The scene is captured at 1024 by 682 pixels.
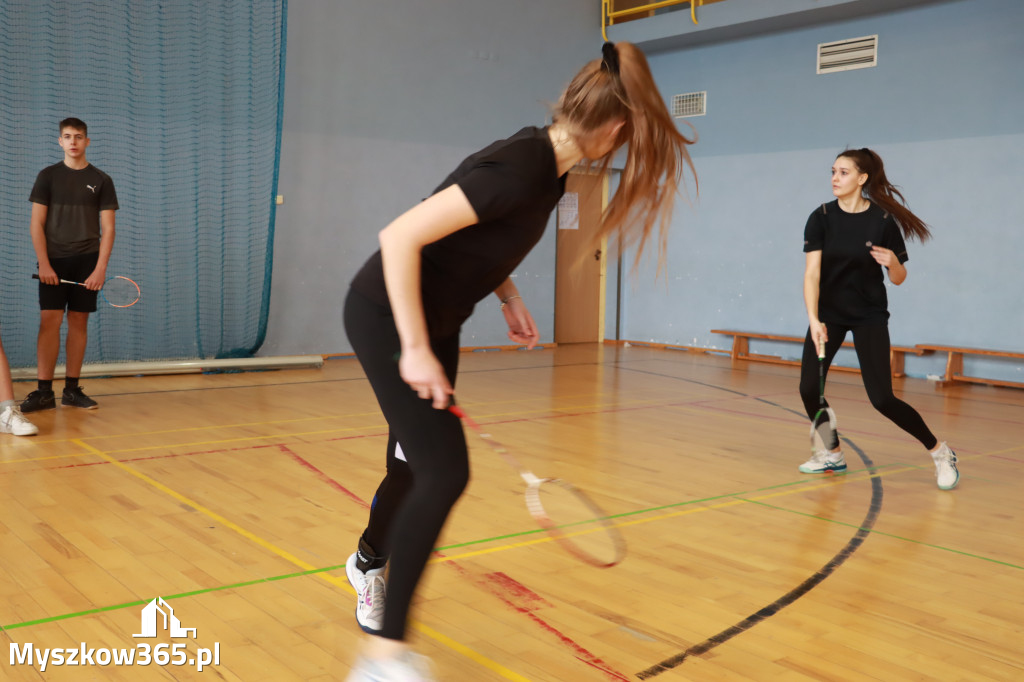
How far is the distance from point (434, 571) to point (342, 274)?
24.0 ft

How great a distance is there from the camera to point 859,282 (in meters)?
4.76

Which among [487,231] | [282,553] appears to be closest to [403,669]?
[487,231]

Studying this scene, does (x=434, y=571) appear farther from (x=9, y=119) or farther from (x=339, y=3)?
(x=339, y=3)

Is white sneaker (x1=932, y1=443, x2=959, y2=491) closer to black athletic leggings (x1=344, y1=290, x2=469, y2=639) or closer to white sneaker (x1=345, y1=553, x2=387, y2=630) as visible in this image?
white sneaker (x1=345, y1=553, x2=387, y2=630)

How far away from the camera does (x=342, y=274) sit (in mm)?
10094

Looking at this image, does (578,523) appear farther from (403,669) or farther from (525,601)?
(403,669)

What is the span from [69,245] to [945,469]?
5736mm

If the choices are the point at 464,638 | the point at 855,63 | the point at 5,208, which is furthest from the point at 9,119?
the point at 855,63

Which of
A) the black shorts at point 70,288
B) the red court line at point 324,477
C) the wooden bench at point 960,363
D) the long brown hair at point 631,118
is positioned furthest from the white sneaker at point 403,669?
the wooden bench at point 960,363

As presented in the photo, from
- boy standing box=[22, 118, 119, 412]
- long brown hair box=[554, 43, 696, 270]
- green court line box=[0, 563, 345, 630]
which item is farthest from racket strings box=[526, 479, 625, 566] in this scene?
boy standing box=[22, 118, 119, 412]

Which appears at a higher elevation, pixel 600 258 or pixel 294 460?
pixel 600 258

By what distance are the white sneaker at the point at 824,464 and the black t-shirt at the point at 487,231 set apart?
133 inches

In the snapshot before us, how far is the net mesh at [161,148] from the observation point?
7.88m

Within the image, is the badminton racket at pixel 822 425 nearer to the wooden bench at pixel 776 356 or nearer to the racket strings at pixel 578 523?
the racket strings at pixel 578 523
